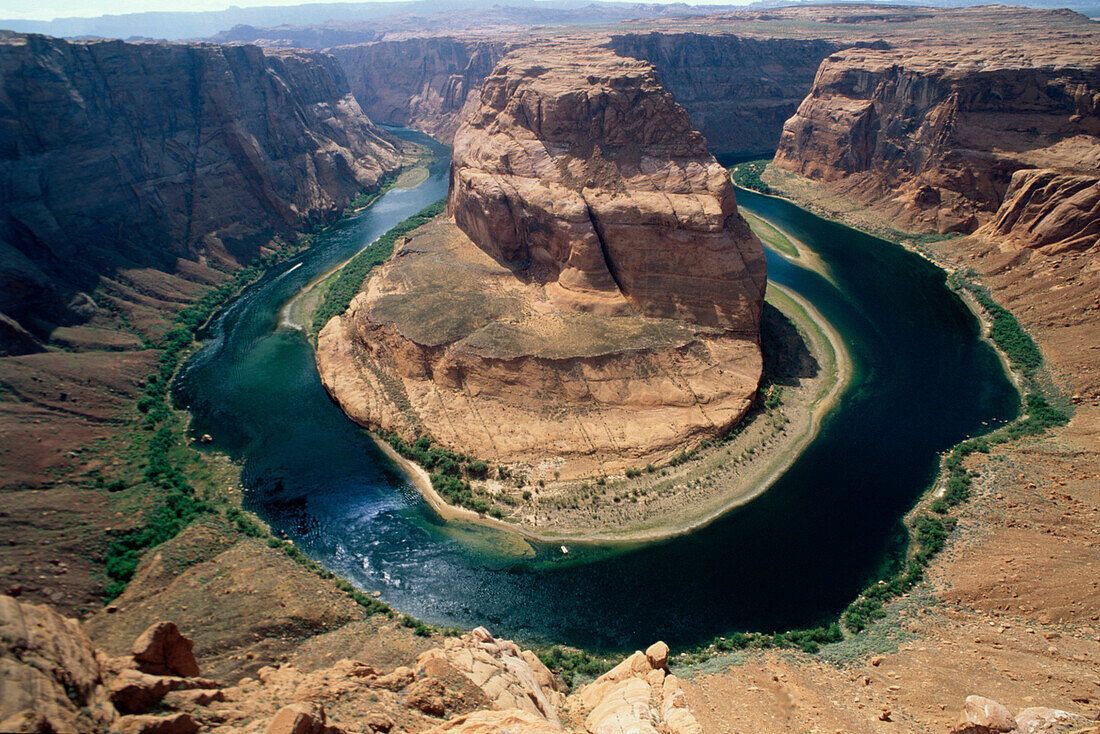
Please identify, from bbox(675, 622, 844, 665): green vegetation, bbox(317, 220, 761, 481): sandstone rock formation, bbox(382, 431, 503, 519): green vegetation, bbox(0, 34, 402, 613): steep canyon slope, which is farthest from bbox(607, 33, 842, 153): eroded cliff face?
bbox(675, 622, 844, 665): green vegetation

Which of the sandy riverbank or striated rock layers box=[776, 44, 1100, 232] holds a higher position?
striated rock layers box=[776, 44, 1100, 232]

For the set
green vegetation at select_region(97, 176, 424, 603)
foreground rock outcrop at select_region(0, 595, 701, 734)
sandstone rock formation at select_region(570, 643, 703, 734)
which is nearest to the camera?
foreground rock outcrop at select_region(0, 595, 701, 734)

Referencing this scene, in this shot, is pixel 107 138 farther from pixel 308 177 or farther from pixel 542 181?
pixel 542 181

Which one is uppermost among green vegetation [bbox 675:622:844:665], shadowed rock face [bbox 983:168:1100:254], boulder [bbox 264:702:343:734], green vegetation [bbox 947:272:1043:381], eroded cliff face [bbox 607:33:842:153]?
eroded cliff face [bbox 607:33:842:153]

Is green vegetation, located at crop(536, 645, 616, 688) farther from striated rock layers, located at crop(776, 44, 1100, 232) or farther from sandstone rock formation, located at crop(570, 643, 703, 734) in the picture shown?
striated rock layers, located at crop(776, 44, 1100, 232)

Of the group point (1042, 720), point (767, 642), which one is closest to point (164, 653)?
point (767, 642)

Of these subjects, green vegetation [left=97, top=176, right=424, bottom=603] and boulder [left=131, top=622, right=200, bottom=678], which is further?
green vegetation [left=97, top=176, right=424, bottom=603]

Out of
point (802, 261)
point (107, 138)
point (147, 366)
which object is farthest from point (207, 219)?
point (802, 261)
